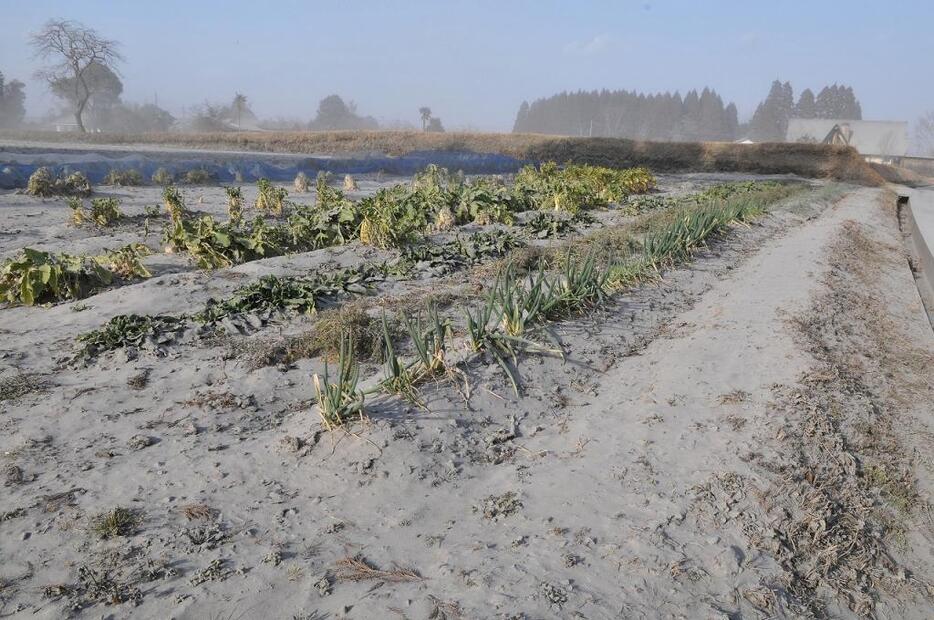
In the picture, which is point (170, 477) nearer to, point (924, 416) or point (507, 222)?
point (924, 416)

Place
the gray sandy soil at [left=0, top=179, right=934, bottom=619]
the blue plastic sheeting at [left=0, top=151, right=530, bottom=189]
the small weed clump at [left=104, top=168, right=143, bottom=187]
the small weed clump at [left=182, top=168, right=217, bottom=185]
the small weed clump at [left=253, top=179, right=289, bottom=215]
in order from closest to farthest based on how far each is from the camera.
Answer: the gray sandy soil at [left=0, top=179, right=934, bottom=619] < the small weed clump at [left=253, top=179, right=289, bottom=215] < the blue plastic sheeting at [left=0, top=151, right=530, bottom=189] < the small weed clump at [left=104, top=168, right=143, bottom=187] < the small weed clump at [left=182, top=168, right=217, bottom=185]

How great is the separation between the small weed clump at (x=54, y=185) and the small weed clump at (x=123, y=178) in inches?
52.9

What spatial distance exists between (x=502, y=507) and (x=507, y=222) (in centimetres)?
696

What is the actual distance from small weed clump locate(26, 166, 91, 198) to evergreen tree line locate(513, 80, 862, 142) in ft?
283

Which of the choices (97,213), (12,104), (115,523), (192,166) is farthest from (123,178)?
(12,104)

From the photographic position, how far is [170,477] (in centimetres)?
306

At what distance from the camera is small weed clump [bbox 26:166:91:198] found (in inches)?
434

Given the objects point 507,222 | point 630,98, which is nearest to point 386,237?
point 507,222

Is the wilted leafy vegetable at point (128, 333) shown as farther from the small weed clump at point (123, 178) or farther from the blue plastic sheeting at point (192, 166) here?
the small weed clump at point (123, 178)

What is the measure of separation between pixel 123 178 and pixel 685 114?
10401 centimetres

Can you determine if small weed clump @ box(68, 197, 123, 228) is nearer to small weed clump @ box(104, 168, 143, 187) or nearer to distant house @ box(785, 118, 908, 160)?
small weed clump @ box(104, 168, 143, 187)

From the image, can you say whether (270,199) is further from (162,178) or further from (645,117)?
(645,117)

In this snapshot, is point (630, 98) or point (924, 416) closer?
point (924, 416)

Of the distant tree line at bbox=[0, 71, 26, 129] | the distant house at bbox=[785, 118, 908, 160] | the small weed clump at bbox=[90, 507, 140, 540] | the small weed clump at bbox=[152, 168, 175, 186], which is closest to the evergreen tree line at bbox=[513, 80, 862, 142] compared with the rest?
the distant house at bbox=[785, 118, 908, 160]
